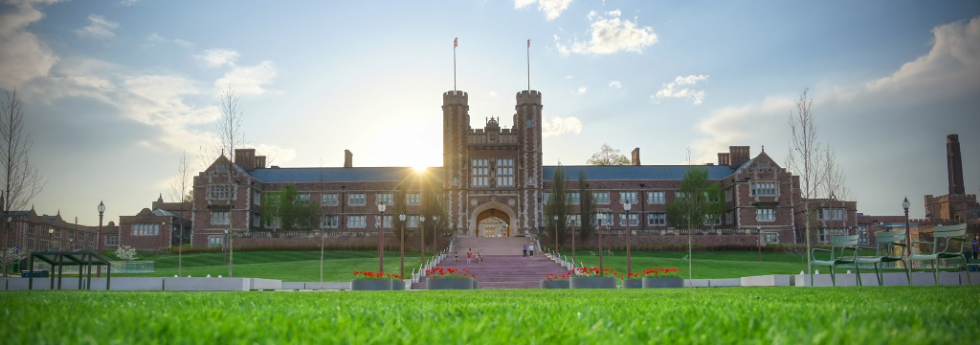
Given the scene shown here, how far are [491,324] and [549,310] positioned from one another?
1.44 meters

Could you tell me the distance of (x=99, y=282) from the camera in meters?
20.5

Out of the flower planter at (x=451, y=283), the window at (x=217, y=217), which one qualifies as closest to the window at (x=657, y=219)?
the window at (x=217, y=217)

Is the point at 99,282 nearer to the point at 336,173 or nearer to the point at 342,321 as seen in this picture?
the point at 342,321

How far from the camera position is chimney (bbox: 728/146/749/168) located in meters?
77.4

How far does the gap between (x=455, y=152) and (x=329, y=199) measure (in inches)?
583

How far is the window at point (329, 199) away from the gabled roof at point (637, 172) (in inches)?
822

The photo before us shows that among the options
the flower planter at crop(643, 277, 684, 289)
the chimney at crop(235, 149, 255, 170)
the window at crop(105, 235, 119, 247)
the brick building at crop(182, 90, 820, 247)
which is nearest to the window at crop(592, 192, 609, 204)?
the brick building at crop(182, 90, 820, 247)

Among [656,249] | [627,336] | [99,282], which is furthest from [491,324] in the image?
[656,249]

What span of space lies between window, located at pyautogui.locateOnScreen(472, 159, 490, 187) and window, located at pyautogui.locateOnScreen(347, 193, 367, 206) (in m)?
12.3

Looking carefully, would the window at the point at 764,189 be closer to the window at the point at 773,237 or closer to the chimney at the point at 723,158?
the window at the point at 773,237

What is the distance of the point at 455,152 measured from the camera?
65562 mm

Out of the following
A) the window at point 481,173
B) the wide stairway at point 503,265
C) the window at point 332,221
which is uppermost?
the window at point 481,173

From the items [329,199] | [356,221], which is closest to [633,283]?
[356,221]

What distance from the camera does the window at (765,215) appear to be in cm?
6588
